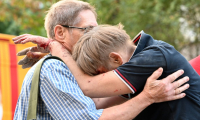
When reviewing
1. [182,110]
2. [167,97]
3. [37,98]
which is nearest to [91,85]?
[37,98]

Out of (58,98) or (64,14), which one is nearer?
(58,98)

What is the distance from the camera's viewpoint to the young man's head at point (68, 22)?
2.41m

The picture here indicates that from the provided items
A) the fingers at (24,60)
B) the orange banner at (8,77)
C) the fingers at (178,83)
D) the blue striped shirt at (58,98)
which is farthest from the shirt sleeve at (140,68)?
the orange banner at (8,77)

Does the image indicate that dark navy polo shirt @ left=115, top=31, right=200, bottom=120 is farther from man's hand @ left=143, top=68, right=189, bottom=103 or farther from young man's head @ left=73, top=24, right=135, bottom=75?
young man's head @ left=73, top=24, right=135, bottom=75

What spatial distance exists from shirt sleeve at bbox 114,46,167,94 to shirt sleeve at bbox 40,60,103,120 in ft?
0.96

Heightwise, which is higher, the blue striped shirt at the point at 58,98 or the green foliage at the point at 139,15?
the green foliage at the point at 139,15

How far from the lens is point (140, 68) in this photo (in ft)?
5.92

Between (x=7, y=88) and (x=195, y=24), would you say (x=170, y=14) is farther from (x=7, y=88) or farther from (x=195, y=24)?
(x=7, y=88)

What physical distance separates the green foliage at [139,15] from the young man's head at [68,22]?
3.60m

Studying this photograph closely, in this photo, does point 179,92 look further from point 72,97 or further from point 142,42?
point 72,97

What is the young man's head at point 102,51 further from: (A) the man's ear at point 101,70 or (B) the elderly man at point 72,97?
(B) the elderly man at point 72,97

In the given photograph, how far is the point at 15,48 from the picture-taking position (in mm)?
4578

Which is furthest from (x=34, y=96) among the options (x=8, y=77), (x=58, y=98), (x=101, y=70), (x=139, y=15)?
(x=139, y=15)

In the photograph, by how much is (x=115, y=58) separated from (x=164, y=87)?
44 cm
